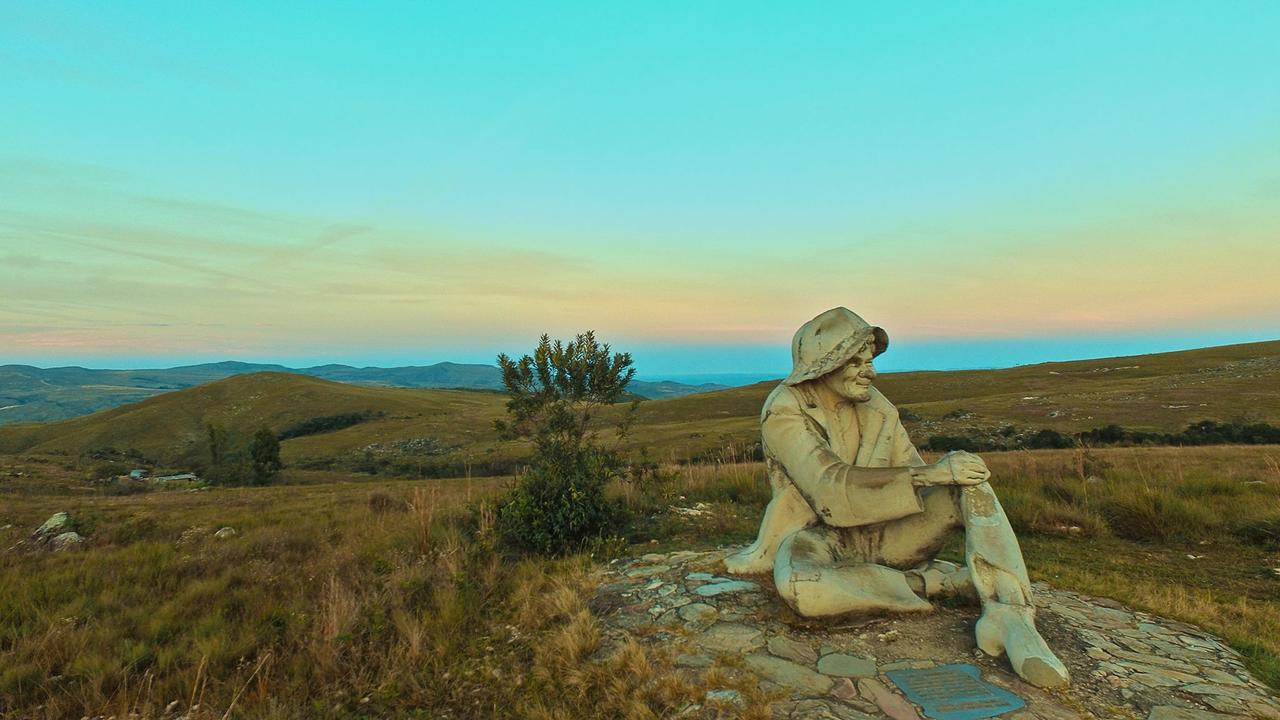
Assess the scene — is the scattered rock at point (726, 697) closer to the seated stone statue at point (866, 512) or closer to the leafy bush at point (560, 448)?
the seated stone statue at point (866, 512)

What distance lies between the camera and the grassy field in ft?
12.9

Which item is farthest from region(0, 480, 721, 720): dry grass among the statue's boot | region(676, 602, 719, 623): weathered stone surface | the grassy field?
the statue's boot

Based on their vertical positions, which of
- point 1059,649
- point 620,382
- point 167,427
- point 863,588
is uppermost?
point 620,382

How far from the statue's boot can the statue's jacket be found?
2.71ft

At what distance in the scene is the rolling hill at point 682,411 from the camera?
32.2 meters

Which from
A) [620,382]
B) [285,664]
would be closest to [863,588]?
[285,664]

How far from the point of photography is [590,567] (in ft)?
21.0

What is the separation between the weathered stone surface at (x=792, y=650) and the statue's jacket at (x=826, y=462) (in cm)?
92

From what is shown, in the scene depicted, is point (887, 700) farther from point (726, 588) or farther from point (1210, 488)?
point (1210, 488)

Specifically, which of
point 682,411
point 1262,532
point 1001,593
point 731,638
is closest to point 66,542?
point 731,638

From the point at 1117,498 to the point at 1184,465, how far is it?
702 cm

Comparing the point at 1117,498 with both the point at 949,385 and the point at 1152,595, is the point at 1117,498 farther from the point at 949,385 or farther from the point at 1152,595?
the point at 949,385

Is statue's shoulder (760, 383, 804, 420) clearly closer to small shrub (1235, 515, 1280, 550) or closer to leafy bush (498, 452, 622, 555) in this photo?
leafy bush (498, 452, 622, 555)

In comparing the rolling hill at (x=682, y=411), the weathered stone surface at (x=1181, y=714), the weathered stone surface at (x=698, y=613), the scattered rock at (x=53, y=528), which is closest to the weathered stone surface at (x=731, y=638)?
the weathered stone surface at (x=698, y=613)
